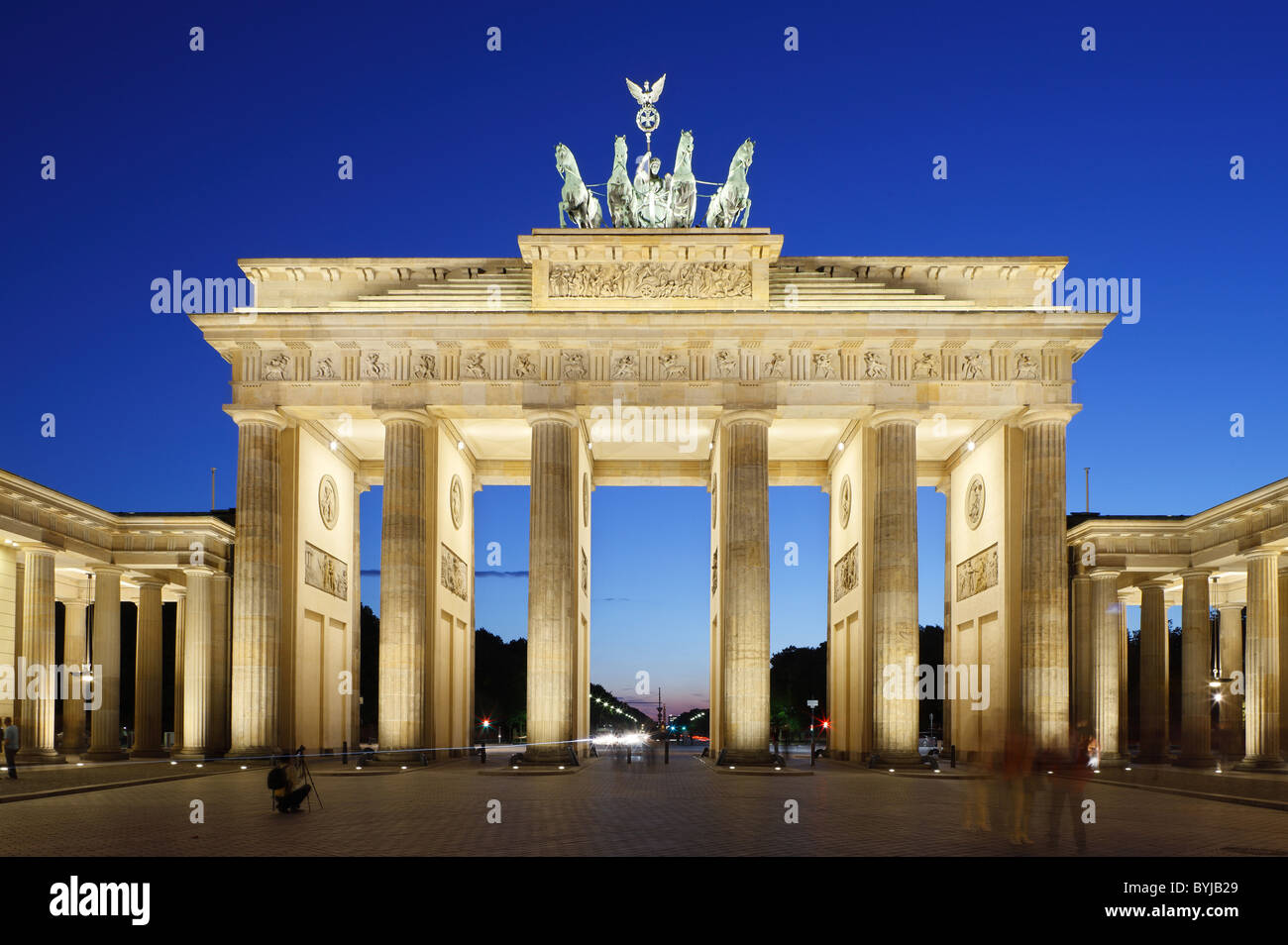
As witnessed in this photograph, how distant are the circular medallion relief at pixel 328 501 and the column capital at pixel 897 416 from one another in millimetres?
20295

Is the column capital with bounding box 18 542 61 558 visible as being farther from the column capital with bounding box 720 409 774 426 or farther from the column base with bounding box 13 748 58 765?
the column capital with bounding box 720 409 774 426

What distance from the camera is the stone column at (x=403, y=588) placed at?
36375 millimetres

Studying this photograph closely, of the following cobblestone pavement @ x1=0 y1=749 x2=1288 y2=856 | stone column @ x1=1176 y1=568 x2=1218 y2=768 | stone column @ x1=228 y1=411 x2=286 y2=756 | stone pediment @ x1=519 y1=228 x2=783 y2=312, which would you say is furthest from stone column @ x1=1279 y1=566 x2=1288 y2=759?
stone column @ x1=228 y1=411 x2=286 y2=756

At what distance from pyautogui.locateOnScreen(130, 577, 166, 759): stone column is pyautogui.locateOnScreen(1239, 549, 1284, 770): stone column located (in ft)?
132

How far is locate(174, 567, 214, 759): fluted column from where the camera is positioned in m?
38.7

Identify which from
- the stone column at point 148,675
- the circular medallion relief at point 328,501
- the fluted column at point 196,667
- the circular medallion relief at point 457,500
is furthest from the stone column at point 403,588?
the stone column at point 148,675

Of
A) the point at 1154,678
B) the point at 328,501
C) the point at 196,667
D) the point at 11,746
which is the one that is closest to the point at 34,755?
the point at 196,667

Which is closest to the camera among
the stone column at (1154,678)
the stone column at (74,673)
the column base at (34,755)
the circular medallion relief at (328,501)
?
the column base at (34,755)

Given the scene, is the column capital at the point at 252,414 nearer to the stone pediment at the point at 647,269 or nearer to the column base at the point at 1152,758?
the stone pediment at the point at 647,269

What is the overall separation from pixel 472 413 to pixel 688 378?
24.6 feet

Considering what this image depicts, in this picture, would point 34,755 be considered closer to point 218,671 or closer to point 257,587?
point 218,671

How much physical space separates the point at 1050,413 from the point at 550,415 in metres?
16.4

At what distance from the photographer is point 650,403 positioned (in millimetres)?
37375
